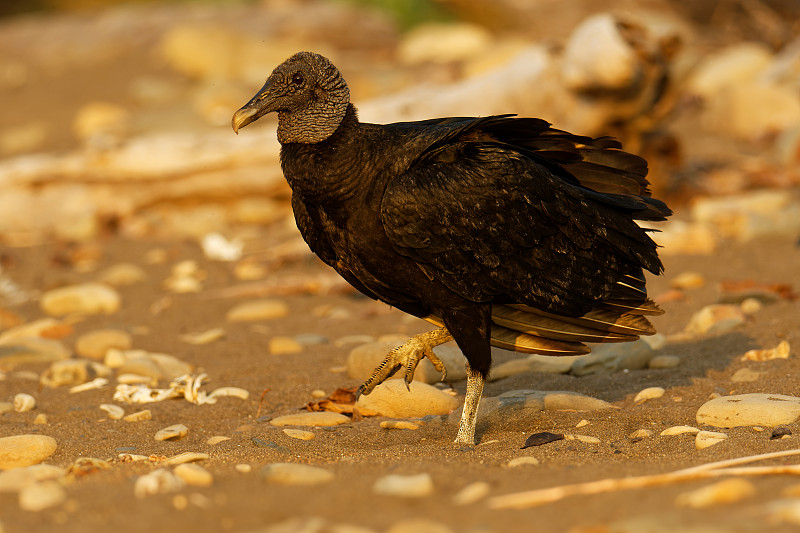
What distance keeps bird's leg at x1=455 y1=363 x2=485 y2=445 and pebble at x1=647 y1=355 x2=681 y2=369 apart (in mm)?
1558

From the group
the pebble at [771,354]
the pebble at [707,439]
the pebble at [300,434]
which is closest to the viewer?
the pebble at [707,439]

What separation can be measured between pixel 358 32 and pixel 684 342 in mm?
10191

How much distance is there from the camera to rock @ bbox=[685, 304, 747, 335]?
19.5ft

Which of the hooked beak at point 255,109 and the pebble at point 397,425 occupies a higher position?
the hooked beak at point 255,109

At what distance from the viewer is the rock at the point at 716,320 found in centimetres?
594

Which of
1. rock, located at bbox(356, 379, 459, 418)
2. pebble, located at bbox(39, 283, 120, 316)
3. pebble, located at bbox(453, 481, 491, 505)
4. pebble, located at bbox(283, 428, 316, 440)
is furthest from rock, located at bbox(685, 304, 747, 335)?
pebble, located at bbox(39, 283, 120, 316)

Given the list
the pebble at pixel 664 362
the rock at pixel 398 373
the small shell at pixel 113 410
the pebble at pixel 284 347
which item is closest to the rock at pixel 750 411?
the pebble at pixel 664 362

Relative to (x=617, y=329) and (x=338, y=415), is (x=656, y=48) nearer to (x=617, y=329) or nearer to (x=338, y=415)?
(x=617, y=329)

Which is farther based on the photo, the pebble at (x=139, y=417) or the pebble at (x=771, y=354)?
the pebble at (x=771, y=354)

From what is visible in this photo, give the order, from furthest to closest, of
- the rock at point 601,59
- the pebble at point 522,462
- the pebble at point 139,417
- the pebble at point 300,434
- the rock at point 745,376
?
the rock at point 601,59 < the rock at point 745,376 < the pebble at point 139,417 < the pebble at point 300,434 < the pebble at point 522,462

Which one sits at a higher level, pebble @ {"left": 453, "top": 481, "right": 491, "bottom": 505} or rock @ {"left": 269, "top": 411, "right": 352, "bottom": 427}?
pebble @ {"left": 453, "top": 481, "right": 491, "bottom": 505}

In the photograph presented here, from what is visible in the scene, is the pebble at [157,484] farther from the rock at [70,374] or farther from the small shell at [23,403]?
the rock at [70,374]

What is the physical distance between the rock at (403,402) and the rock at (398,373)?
43 cm

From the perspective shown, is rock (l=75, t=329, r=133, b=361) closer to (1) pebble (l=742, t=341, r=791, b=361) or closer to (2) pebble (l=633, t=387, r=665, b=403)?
(2) pebble (l=633, t=387, r=665, b=403)
